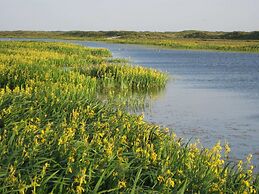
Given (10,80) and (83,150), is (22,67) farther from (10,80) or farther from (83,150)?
(83,150)

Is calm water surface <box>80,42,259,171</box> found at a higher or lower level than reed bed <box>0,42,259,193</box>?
lower

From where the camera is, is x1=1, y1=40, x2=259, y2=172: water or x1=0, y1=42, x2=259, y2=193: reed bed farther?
x1=1, y1=40, x2=259, y2=172: water

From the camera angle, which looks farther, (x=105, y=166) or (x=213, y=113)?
(x=213, y=113)

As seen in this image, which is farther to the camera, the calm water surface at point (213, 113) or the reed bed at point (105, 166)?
the calm water surface at point (213, 113)

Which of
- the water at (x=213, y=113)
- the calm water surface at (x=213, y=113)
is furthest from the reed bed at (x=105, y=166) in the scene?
the calm water surface at (x=213, y=113)

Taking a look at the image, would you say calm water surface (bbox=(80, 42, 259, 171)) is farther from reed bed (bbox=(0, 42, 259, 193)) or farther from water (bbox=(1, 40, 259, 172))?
reed bed (bbox=(0, 42, 259, 193))

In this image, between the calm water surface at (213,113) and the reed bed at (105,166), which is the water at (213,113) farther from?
the reed bed at (105,166)

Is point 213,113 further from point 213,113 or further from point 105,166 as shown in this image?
point 105,166

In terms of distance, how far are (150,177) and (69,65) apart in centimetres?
2422

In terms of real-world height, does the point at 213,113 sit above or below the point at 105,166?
below

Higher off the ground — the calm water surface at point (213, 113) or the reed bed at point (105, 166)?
the reed bed at point (105, 166)

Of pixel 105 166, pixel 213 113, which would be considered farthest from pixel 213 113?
pixel 105 166

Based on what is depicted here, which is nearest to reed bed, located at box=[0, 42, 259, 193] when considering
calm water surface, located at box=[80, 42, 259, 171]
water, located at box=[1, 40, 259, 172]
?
water, located at box=[1, 40, 259, 172]

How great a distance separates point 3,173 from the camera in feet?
17.6
